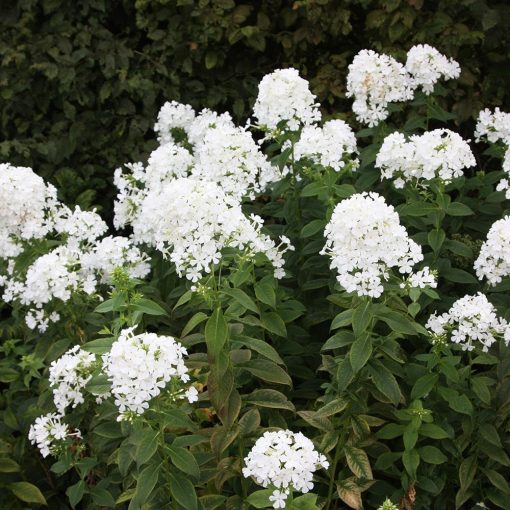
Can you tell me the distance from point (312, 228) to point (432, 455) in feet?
3.77

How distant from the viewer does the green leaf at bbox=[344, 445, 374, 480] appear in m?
3.21

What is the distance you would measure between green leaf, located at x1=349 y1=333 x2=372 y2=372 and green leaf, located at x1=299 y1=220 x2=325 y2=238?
31.5 inches

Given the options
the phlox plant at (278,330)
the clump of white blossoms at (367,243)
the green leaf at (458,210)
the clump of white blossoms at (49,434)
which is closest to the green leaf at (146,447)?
the phlox plant at (278,330)

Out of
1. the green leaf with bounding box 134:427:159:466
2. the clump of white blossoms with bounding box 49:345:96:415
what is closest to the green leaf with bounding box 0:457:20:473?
the clump of white blossoms with bounding box 49:345:96:415

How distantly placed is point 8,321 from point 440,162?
102 inches

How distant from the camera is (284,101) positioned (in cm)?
407

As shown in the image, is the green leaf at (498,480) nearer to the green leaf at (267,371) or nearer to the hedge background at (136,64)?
the green leaf at (267,371)

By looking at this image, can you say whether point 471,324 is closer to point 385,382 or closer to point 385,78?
point 385,382

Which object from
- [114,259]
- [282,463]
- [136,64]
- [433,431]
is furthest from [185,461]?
[136,64]

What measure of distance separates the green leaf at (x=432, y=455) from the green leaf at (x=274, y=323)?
27.8 inches

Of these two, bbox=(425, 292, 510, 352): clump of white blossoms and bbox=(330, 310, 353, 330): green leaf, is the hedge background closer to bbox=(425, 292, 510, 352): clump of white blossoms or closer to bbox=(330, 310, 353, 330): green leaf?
bbox=(425, 292, 510, 352): clump of white blossoms

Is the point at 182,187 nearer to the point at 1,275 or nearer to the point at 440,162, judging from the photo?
the point at 440,162

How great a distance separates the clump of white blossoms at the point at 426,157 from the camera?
3.75 meters

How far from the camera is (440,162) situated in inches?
147
